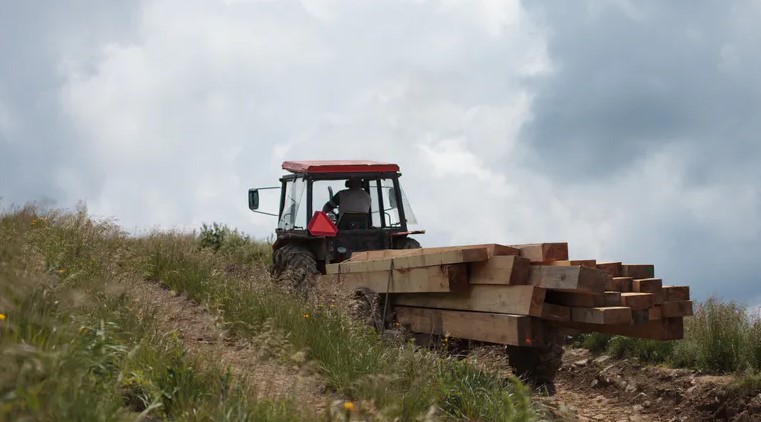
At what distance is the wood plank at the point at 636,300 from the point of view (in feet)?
20.2

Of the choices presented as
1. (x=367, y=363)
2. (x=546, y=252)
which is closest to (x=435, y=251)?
(x=546, y=252)

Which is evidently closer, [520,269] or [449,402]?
[449,402]

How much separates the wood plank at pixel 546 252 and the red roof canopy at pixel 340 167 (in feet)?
15.3

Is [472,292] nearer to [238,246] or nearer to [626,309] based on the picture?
[626,309]

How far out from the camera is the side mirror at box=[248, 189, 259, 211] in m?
11.3

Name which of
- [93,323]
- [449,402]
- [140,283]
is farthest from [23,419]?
[140,283]

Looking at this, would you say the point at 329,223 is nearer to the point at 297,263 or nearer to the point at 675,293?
the point at 297,263

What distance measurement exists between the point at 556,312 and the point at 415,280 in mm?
1567

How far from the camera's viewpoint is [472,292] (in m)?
6.73

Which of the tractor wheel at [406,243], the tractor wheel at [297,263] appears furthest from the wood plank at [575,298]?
the tractor wheel at [406,243]

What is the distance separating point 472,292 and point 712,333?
348 centimetres

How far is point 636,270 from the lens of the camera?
22.2 ft

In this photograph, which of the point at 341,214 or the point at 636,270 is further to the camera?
the point at 341,214

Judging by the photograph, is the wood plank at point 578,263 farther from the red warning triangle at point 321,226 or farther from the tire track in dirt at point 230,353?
the red warning triangle at point 321,226
